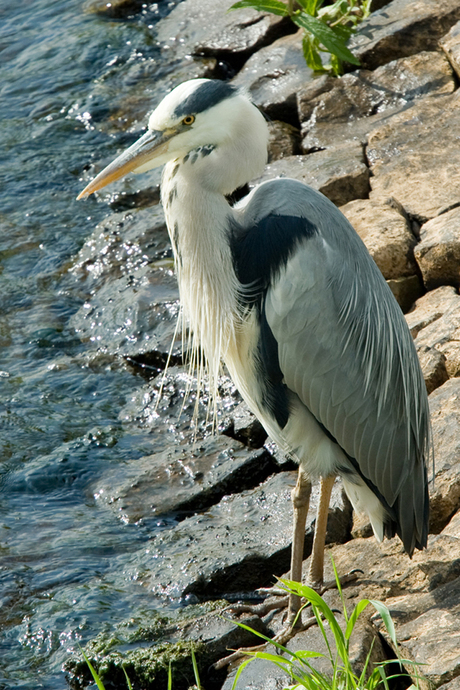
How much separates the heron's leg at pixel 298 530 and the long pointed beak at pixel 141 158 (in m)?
1.48

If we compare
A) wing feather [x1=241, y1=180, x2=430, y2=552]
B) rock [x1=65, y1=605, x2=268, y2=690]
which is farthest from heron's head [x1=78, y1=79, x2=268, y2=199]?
rock [x1=65, y1=605, x2=268, y2=690]

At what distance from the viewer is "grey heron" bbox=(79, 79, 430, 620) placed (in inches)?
127

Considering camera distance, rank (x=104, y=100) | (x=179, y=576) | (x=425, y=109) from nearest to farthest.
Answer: (x=179, y=576) < (x=425, y=109) < (x=104, y=100)

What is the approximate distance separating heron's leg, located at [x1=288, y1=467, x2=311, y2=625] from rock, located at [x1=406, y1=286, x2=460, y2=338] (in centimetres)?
134

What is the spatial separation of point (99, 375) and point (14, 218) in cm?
230

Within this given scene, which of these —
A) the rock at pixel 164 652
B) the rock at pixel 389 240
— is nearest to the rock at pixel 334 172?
the rock at pixel 389 240

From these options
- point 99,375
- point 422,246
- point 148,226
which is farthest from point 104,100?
point 422,246

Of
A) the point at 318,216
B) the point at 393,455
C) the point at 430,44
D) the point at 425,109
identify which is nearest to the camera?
the point at 318,216

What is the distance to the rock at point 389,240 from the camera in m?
4.84

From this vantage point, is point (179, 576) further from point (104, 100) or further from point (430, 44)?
point (104, 100)

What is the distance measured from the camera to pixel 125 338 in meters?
5.76

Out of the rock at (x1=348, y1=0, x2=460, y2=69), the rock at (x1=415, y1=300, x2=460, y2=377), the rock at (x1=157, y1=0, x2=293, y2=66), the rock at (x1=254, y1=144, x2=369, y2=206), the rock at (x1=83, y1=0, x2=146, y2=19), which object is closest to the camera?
the rock at (x1=415, y1=300, x2=460, y2=377)

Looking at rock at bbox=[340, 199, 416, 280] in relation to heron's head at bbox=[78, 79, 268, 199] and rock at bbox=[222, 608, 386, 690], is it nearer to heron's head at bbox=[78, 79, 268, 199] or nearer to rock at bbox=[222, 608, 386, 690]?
heron's head at bbox=[78, 79, 268, 199]

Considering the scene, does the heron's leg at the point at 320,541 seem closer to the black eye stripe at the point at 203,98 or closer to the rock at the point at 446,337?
the rock at the point at 446,337
